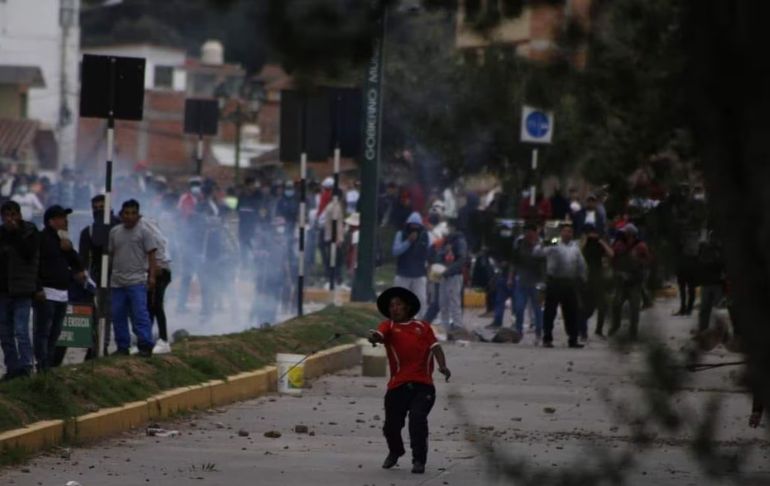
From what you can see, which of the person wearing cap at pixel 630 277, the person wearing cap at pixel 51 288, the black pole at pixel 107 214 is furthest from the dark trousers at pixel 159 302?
the person wearing cap at pixel 630 277

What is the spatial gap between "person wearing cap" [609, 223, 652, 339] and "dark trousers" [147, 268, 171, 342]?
1450cm

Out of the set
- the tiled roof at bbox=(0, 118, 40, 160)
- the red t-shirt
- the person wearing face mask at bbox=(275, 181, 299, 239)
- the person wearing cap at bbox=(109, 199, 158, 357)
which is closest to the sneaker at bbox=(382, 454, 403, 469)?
the red t-shirt

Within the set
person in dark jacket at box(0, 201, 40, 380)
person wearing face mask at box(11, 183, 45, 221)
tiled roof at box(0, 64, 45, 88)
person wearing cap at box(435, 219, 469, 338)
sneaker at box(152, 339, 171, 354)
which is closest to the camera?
person in dark jacket at box(0, 201, 40, 380)

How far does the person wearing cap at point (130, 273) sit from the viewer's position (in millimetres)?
18766

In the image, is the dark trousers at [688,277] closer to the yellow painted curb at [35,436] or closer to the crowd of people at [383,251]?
the crowd of people at [383,251]

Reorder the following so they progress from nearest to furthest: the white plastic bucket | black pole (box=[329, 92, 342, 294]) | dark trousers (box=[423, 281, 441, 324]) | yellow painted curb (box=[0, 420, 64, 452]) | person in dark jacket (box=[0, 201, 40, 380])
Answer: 1. yellow painted curb (box=[0, 420, 64, 452])
2. person in dark jacket (box=[0, 201, 40, 380])
3. the white plastic bucket
4. black pole (box=[329, 92, 342, 294])
5. dark trousers (box=[423, 281, 441, 324])

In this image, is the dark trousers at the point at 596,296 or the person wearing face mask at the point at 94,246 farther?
the person wearing face mask at the point at 94,246

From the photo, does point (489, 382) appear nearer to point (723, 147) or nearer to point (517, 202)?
point (517, 202)

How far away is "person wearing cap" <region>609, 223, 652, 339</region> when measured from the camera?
539 centimetres

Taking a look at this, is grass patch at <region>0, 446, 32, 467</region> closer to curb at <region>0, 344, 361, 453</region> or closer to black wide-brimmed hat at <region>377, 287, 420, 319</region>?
curb at <region>0, 344, 361, 453</region>

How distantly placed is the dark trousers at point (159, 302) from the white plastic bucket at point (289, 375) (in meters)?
1.54

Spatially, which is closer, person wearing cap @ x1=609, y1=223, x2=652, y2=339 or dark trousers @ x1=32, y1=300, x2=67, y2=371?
person wearing cap @ x1=609, y1=223, x2=652, y2=339

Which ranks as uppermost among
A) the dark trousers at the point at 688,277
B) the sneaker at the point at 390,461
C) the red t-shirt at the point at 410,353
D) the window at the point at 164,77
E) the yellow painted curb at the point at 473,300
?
the window at the point at 164,77

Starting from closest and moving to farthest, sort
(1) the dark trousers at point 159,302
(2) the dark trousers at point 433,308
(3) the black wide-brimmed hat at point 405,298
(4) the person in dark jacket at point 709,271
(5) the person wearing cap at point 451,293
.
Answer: (4) the person in dark jacket at point 709,271 < (3) the black wide-brimmed hat at point 405,298 < (1) the dark trousers at point 159,302 < (5) the person wearing cap at point 451,293 < (2) the dark trousers at point 433,308
